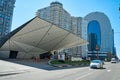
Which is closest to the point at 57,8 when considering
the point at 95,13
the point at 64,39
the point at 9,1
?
the point at 9,1

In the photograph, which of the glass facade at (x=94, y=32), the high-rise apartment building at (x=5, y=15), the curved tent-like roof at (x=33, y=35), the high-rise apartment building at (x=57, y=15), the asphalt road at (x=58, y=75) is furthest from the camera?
the glass facade at (x=94, y=32)

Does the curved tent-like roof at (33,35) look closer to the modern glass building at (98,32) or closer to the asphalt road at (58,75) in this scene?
the asphalt road at (58,75)

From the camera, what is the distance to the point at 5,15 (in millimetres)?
110062

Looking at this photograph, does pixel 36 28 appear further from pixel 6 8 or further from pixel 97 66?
pixel 6 8

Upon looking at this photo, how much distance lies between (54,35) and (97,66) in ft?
56.3

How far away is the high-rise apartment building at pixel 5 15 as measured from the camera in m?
106

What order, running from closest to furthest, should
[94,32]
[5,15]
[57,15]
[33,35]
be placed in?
1. [33,35]
2. [5,15]
3. [57,15]
4. [94,32]

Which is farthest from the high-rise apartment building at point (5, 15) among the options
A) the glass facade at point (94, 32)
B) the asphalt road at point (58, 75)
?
the asphalt road at point (58, 75)

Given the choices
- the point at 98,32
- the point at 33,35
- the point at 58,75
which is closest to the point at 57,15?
the point at 98,32

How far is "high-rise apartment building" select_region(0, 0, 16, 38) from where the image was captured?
106 m

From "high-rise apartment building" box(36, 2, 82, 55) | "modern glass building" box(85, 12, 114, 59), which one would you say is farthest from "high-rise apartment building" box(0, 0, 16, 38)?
"modern glass building" box(85, 12, 114, 59)

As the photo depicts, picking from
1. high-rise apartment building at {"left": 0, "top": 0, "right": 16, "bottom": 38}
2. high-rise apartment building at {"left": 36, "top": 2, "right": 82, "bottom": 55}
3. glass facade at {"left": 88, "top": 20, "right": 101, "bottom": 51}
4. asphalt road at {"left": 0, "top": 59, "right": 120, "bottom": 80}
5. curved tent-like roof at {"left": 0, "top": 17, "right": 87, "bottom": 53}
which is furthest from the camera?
glass facade at {"left": 88, "top": 20, "right": 101, "bottom": 51}

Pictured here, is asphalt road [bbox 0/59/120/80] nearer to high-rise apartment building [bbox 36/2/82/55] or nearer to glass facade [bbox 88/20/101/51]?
high-rise apartment building [bbox 36/2/82/55]

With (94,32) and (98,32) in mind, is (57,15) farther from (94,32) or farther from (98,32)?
(98,32)
